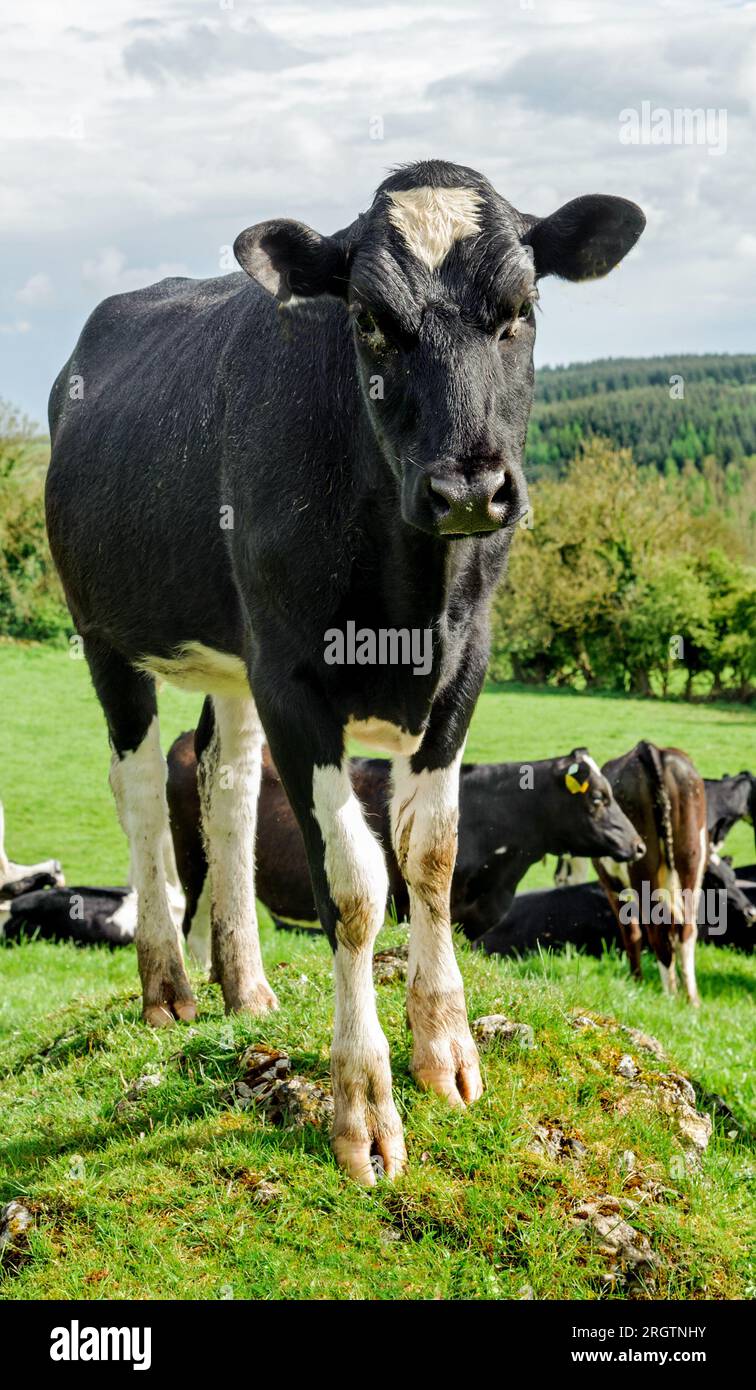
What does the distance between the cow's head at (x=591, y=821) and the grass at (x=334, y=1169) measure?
4378mm

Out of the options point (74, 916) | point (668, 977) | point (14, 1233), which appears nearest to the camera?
point (14, 1233)

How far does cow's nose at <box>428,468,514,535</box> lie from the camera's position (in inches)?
161

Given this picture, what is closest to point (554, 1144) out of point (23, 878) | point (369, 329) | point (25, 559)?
point (369, 329)

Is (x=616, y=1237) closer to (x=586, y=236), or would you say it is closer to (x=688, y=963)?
(x=586, y=236)

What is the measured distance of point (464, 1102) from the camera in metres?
5.35

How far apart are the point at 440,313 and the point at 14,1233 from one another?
3.54 meters

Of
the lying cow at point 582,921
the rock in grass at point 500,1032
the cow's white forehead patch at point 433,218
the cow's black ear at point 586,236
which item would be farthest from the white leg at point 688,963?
the cow's white forehead patch at point 433,218

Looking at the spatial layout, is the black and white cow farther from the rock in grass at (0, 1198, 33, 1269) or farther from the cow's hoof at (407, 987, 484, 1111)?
the rock in grass at (0, 1198, 33, 1269)

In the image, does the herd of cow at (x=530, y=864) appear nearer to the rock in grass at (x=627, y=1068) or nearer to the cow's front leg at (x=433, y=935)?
the rock in grass at (x=627, y=1068)

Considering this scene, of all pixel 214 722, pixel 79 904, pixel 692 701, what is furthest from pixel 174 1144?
pixel 692 701

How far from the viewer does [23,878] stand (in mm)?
15625

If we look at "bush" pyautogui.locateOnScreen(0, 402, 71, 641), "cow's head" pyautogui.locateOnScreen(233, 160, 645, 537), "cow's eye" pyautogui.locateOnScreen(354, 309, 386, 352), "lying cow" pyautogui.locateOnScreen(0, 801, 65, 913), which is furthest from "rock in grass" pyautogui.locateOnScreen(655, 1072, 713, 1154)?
"bush" pyautogui.locateOnScreen(0, 402, 71, 641)

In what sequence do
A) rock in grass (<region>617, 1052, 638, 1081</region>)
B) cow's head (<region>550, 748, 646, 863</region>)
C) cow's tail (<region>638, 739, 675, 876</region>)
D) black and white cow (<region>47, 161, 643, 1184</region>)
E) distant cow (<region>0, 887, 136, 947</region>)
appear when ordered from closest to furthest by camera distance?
black and white cow (<region>47, 161, 643, 1184</region>) < rock in grass (<region>617, 1052, 638, 1081</region>) < cow's head (<region>550, 748, 646, 863</region>) < cow's tail (<region>638, 739, 675, 876</region>) < distant cow (<region>0, 887, 136, 947</region>)

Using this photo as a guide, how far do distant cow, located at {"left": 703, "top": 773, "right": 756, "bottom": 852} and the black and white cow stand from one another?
11.4 meters
